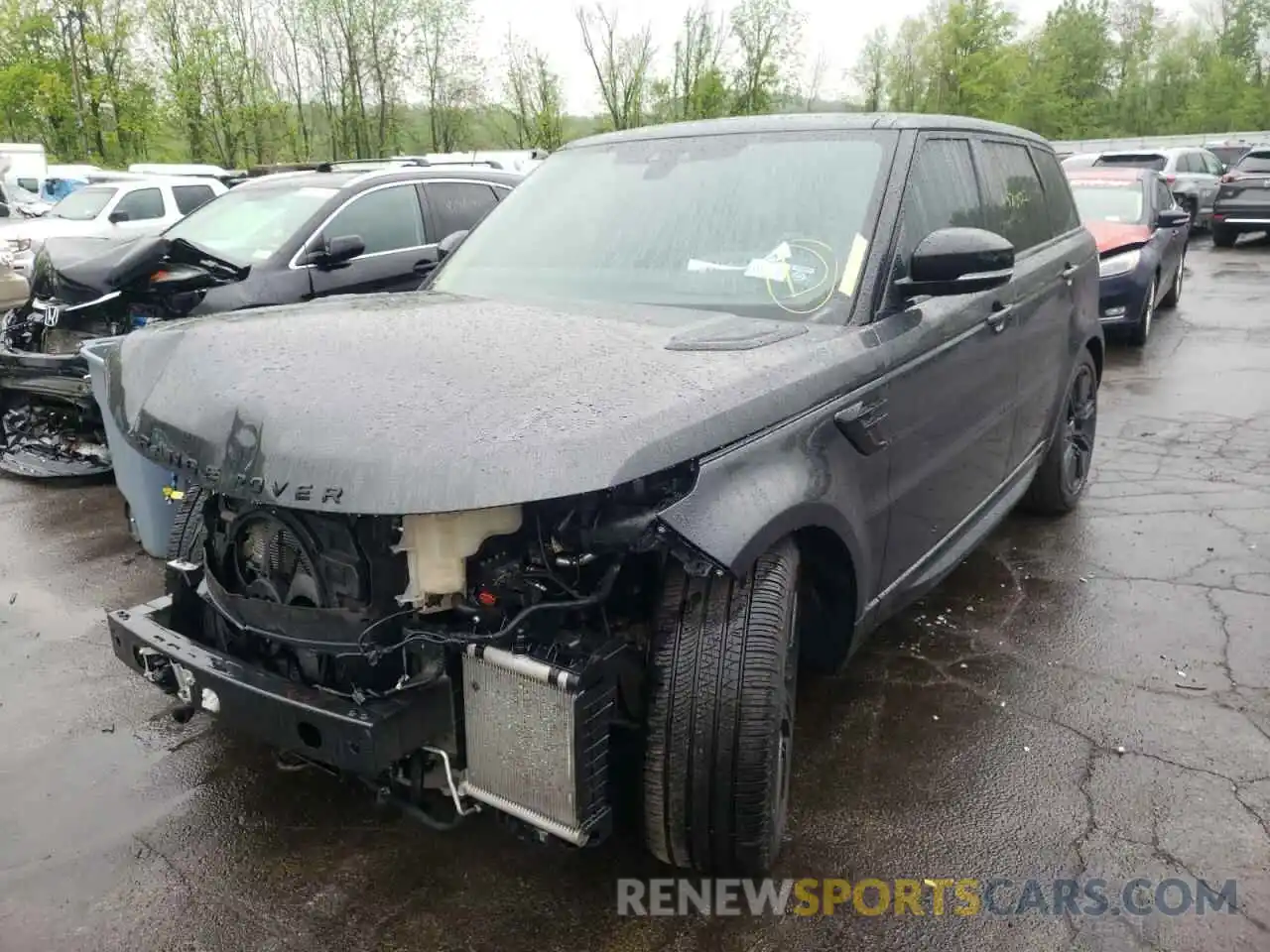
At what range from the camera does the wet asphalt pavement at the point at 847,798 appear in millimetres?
2463

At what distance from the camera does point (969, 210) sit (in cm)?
368

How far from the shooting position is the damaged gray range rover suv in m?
2.11

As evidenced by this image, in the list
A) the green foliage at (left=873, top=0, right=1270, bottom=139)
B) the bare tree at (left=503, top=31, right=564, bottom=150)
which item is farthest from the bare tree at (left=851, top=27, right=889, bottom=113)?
the bare tree at (left=503, top=31, right=564, bottom=150)

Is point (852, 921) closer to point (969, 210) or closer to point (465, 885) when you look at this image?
point (465, 885)

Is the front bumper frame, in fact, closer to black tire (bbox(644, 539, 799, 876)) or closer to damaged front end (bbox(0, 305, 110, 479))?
black tire (bbox(644, 539, 799, 876))

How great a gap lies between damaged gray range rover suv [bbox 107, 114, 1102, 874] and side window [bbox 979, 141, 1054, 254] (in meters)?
0.83

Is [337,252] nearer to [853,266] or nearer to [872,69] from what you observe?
[853,266]

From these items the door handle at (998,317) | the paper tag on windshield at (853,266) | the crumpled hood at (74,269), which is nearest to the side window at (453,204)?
the crumpled hood at (74,269)

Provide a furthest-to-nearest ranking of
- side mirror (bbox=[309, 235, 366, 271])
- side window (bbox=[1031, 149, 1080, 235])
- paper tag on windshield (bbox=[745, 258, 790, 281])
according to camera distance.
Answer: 1. side mirror (bbox=[309, 235, 366, 271])
2. side window (bbox=[1031, 149, 1080, 235])
3. paper tag on windshield (bbox=[745, 258, 790, 281])

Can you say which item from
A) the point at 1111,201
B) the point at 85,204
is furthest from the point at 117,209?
the point at 1111,201

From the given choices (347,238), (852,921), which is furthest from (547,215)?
(347,238)

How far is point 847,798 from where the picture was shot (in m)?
2.97

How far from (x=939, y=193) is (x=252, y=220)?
218 inches

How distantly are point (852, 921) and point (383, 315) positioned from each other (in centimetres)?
206
